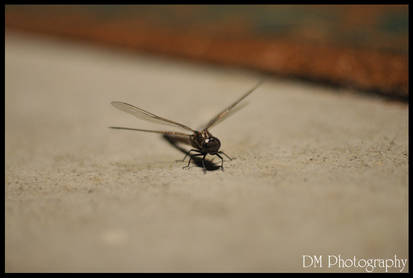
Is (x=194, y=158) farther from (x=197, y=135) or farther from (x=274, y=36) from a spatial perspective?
(x=274, y=36)

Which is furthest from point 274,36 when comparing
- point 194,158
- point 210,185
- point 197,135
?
point 210,185

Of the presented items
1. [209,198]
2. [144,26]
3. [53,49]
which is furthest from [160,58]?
[209,198]

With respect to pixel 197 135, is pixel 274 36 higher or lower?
higher

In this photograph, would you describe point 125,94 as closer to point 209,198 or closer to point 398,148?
point 209,198

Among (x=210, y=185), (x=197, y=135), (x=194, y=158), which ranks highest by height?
(x=197, y=135)

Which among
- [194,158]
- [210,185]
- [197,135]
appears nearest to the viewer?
[210,185]

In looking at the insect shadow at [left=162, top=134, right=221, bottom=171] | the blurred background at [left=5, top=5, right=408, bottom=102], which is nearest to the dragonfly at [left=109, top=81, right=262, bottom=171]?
the insect shadow at [left=162, top=134, right=221, bottom=171]

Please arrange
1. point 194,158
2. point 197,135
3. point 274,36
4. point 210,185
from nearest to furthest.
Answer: point 210,185 < point 194,158 < point 197,135 < point 274,36
